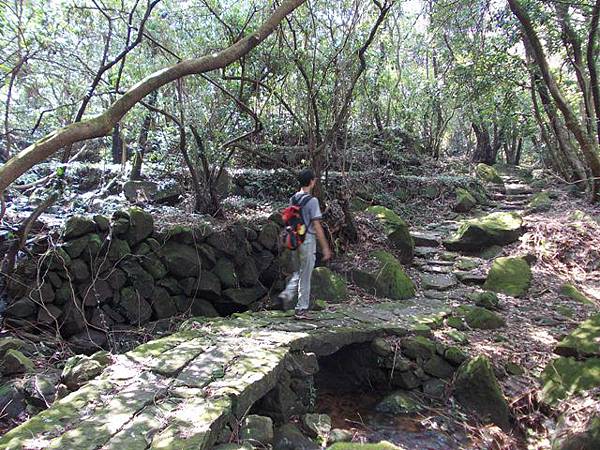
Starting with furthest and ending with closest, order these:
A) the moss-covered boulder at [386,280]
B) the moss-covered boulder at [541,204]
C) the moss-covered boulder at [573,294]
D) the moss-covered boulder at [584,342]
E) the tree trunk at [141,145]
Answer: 1. the moss-covered boulder at [541,204]
2. the tree trunk at [141,145]
3. the moss-covered boulder at [386,280]
4. the moss-covered boulder at [573,294]
5. the moss-covered boulder at [584,342]

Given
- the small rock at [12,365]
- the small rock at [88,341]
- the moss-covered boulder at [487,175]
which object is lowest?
the small rock at [88,341]

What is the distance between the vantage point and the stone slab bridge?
9.33 feet

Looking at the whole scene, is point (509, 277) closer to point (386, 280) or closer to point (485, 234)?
point (485, 234)

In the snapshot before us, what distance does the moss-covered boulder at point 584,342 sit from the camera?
479 cm

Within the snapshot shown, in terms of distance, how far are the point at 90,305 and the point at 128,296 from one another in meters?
0.52

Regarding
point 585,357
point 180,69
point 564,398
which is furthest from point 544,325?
point 180,69

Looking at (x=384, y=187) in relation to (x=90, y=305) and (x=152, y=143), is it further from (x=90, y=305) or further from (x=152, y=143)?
(x=90, y=305)

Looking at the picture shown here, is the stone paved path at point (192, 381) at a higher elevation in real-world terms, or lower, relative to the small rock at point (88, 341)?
higher

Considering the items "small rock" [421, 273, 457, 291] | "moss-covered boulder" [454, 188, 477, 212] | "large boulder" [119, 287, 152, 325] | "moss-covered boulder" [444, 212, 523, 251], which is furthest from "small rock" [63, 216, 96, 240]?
"moss-covered boulder" [454, 188, 477, 212]

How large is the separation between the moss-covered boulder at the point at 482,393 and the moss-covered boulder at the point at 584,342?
87cm

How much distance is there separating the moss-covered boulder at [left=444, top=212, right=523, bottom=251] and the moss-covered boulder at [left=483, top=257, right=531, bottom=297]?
1119 mm

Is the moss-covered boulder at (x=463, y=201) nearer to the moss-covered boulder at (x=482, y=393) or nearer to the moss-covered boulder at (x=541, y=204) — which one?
the moss-covered boulder at (x=541, y=204)

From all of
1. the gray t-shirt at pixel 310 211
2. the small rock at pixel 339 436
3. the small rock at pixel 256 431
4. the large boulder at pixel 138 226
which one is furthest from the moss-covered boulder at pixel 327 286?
the small rock at pixel 256 431

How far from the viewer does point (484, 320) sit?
626cm
